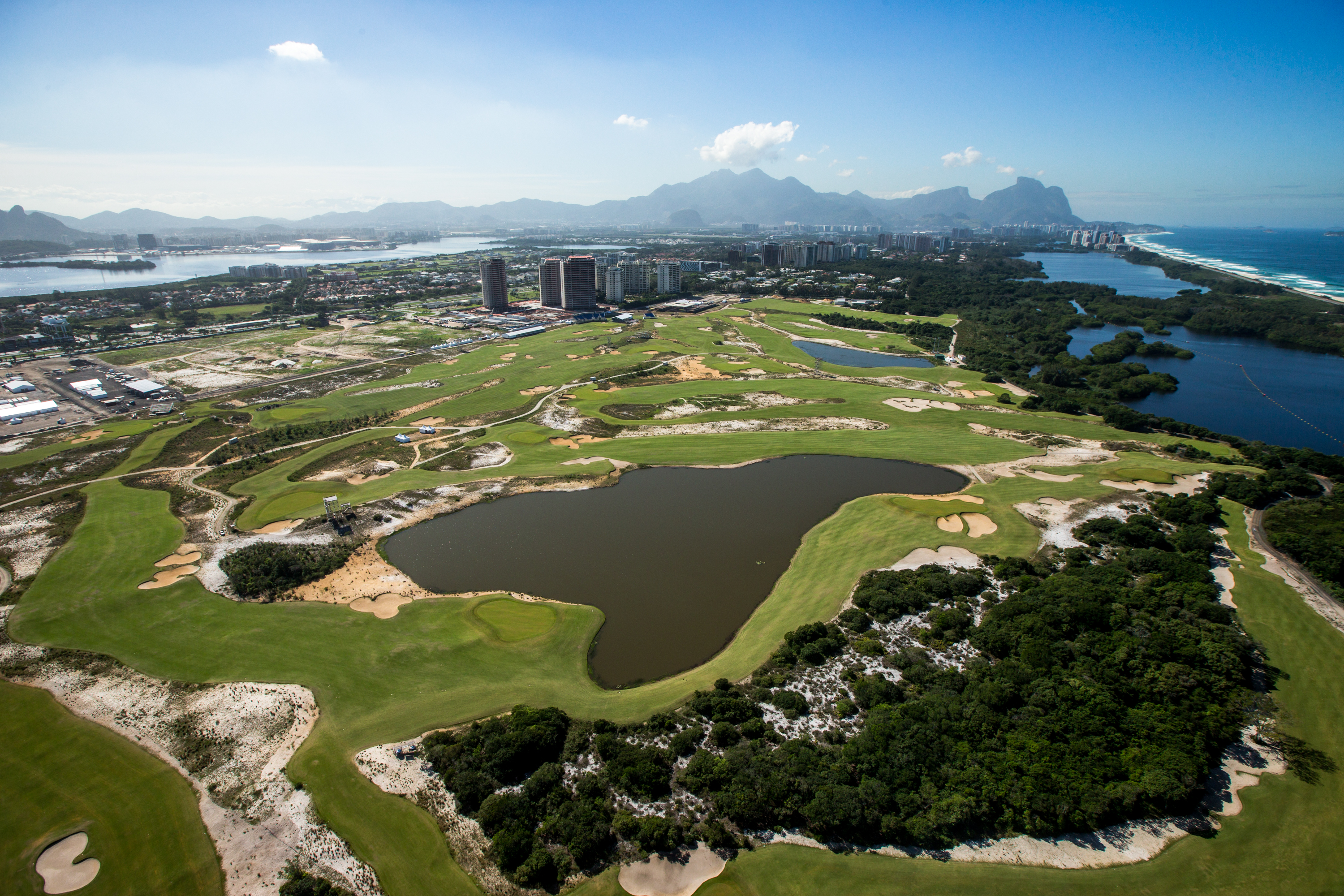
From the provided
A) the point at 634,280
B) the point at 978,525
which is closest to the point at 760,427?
the point at 978,525

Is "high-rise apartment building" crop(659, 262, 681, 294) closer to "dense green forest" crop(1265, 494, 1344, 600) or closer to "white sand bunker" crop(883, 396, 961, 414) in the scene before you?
"white sand bunker" crop(883, 396, 961, 414)

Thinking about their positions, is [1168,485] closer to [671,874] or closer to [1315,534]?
[1315,534]

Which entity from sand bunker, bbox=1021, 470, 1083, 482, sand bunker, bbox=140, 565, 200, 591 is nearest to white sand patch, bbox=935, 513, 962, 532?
sand bunker, bbox=1021, 470, 1083, 482

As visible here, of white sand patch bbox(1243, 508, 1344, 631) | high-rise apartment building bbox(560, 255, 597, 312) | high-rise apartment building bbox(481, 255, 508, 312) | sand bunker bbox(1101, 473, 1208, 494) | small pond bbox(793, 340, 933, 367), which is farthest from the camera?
high-rise apartment building bbox(560, 255, 597, 312)

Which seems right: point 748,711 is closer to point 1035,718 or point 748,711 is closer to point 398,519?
point 1035,718

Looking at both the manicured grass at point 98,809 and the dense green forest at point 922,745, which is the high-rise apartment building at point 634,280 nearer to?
the dense green forest at point 922,745

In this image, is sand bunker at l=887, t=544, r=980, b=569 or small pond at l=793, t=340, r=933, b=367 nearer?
sand bunker at l=887, t=544, r=980, b=569
